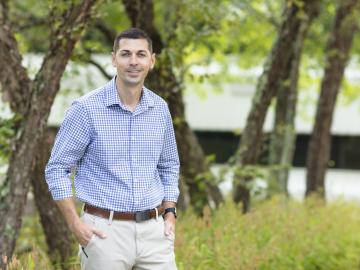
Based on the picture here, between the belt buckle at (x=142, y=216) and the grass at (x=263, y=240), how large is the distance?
0.70 meters

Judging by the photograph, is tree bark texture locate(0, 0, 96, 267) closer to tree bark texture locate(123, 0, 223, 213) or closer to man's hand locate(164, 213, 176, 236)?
tree bark texture locate(123, 0, 223, 213)

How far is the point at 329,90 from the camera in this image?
15805 millimetres

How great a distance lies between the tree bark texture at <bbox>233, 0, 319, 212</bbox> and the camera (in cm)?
1166

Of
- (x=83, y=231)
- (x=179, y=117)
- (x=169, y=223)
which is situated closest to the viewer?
(x=83, y=231)

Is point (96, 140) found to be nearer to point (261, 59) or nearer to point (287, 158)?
point (287, 158)

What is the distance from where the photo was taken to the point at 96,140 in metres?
4.49

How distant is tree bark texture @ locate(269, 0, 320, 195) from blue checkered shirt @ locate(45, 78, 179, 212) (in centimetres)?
859

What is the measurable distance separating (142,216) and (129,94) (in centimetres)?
64

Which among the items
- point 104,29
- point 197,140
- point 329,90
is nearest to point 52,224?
point 104,29

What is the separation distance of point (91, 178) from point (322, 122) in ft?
39.4

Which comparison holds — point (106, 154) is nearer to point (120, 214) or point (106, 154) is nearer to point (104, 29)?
point (120, 214)

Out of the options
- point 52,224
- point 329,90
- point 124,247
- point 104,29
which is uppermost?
point 104,29

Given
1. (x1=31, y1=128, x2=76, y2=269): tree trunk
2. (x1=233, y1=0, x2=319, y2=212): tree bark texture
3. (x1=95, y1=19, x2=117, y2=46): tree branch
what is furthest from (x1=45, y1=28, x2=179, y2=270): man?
(x1=233, y1=0, x2=319, y2=212): tree bark texture

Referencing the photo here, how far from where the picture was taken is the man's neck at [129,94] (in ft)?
14.9
